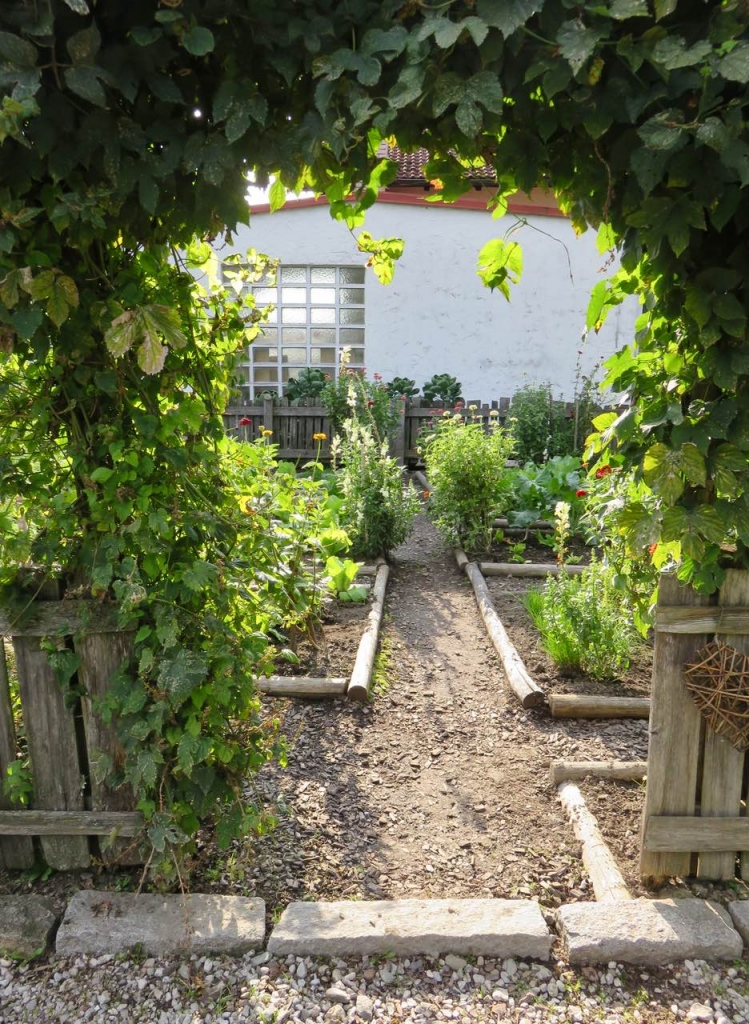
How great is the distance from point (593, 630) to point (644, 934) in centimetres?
200

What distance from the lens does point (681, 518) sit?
2168mm

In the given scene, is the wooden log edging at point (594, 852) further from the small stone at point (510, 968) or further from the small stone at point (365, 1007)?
the small stone at point (365, 1007)

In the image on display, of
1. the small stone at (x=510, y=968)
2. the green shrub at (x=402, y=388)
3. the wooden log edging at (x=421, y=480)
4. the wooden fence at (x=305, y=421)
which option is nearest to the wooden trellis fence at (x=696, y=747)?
the small stone at (x=510, y=968)

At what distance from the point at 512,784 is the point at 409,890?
0.86 metres

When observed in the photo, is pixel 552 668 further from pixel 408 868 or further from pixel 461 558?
pixel 461 558

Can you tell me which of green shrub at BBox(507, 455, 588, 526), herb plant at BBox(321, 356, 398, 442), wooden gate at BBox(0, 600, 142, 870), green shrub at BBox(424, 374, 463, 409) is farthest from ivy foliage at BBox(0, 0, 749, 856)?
green shrub at BBox(424, 374, 463, 409)

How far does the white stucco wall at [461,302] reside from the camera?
12.6m

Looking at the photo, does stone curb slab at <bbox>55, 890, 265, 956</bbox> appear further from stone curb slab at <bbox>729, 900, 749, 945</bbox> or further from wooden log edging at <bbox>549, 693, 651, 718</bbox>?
wooden log edging at <bbox>549, 693, 651, 718</bbox>

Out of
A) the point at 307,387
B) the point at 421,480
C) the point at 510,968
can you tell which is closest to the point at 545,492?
the point at 421,480

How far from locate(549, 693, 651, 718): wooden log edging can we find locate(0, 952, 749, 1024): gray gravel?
5.35 feet

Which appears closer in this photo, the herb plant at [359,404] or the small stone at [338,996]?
the small stone at [338,996]

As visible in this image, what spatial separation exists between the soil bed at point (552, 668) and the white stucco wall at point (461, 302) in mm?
8112

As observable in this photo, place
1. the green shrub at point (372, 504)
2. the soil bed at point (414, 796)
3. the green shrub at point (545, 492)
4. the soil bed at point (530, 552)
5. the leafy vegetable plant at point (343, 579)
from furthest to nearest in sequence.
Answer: the green shrub at point (545, 492), the soil bed at point (530, 552), the green shrub at point (372, 504), the leafy vegetable plant at point (343, 579), the soil bed at point (414, 796)

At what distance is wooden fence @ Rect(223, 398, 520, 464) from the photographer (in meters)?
11.3
